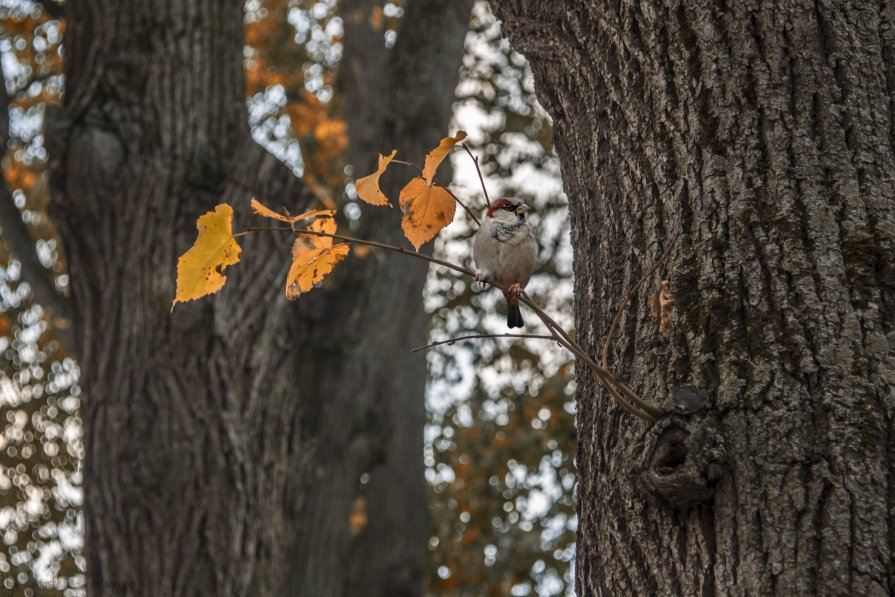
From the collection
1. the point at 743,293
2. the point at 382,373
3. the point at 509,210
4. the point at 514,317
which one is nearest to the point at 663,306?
the point at 743,293

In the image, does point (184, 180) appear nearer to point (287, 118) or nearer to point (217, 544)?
point (217, 544)

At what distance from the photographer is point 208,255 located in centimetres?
194

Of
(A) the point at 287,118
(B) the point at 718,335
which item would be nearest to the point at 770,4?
(B) the point at 718,335

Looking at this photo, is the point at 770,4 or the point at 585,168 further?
the point at 585,168

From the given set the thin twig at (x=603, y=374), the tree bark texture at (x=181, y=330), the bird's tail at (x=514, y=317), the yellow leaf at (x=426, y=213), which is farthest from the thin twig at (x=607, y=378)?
the tree bark texture at (x=181, y=330)

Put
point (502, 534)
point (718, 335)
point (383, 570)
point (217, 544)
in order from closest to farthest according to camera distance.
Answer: point (718, 335), point (217, 544), point (383, 570), point (502, 534)

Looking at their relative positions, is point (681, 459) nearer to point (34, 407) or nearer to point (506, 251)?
point (506, 251)

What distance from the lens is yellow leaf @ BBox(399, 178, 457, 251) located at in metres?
2.08

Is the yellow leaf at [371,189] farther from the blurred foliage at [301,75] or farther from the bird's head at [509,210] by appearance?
the blurred foliage at [301,75]

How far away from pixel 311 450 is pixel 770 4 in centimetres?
324

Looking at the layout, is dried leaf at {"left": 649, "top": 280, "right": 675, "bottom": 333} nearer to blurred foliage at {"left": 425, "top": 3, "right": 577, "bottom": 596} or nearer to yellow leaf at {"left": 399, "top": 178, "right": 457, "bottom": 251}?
yellow leaf at {"left": 399, "top": 178, "right": 457, "bottom": 251}

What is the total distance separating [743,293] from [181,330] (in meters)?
2.97

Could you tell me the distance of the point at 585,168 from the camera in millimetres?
2166

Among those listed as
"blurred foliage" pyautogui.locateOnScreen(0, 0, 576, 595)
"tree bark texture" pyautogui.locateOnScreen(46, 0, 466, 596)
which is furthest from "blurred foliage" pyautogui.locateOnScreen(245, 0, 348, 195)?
"tree bark texture" pyautogui.locateOnScreen(46, 0, 466, 596)
